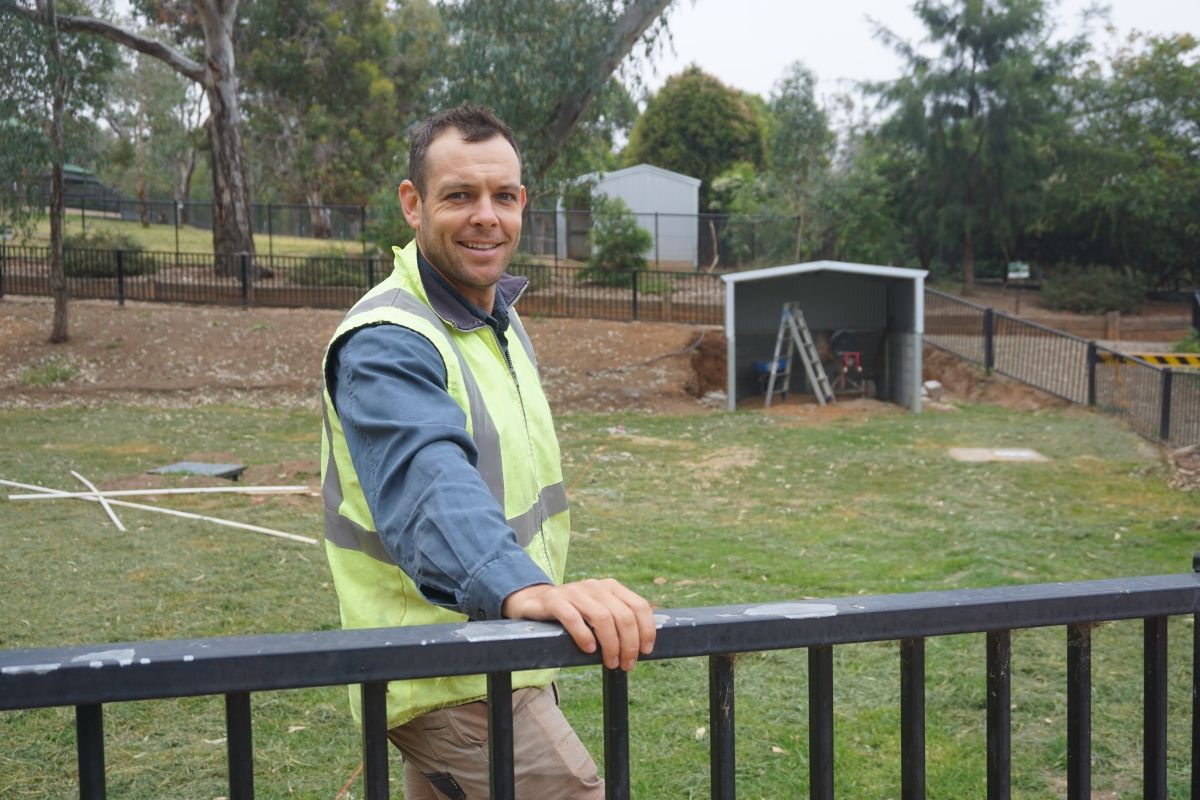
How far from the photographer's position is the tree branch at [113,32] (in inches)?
679

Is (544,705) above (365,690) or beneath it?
beneath

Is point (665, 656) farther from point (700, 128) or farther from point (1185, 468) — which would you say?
point (700, 128)

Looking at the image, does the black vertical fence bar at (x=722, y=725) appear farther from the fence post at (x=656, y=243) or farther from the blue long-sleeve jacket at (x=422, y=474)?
the fence post at (x=656, y=243)

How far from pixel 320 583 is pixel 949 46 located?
29.3m

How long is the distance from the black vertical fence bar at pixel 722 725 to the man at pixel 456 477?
0.18m

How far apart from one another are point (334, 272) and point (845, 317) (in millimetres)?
10338

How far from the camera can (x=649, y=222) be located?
35031 millimetres

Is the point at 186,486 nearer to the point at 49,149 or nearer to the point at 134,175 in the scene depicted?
the point at 49,149

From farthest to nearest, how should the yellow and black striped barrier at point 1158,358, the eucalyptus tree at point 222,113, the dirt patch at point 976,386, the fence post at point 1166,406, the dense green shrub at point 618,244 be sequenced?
the dense green shrub at point 618,244
the eucalyptus tree at point 222,113
the dirt patch at point 976,386
the yellow and black striped barrier at point 1158,358
the fence post at point 1166,406

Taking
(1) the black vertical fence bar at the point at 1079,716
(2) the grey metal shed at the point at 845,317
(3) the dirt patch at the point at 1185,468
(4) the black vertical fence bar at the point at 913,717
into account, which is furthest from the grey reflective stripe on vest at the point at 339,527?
(2) the grey metal shed at the point at 845,317

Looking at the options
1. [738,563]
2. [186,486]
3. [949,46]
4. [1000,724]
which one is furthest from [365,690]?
[949,46]

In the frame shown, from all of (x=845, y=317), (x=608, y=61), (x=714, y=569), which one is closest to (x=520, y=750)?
(x=714, y=569)

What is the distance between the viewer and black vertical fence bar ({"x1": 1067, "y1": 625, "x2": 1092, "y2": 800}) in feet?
6.06

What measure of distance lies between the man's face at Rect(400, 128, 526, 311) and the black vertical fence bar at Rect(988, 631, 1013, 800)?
116 centimetres
